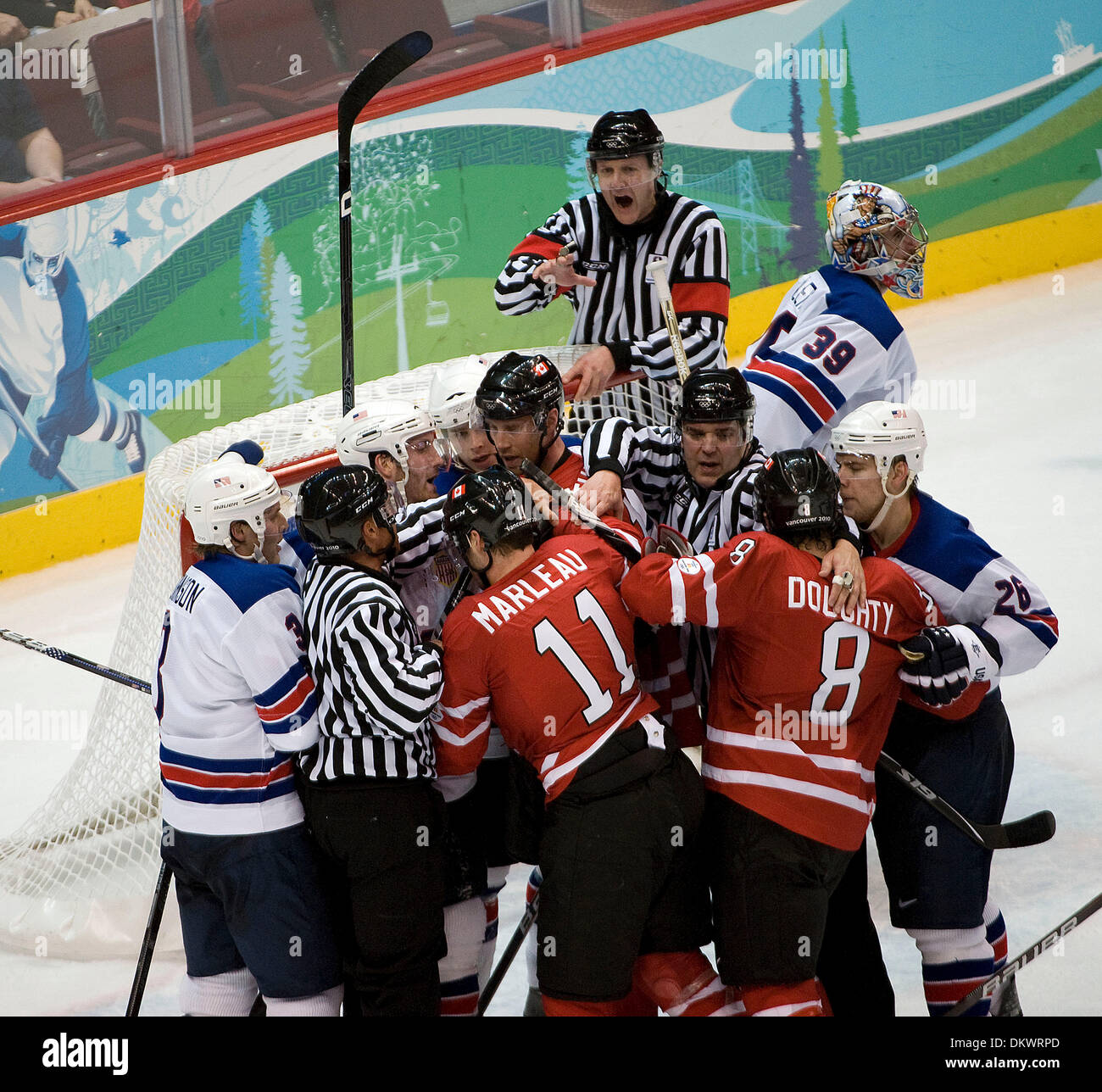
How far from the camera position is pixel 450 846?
8.52ft

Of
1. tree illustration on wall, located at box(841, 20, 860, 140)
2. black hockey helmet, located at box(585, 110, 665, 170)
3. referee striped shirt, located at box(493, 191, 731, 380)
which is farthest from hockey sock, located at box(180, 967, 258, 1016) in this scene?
tree illustration on wall, located at box(841, 20, 860, 140)

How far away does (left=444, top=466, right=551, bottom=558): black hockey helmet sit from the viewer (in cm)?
229

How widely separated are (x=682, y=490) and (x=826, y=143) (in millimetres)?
4475

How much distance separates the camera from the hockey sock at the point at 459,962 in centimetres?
262

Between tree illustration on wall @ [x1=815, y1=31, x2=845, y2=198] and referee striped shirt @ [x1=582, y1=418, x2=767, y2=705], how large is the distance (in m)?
4.26

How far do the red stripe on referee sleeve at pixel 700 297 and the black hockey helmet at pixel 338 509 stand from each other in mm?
1109

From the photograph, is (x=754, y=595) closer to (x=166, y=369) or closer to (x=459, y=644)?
(x=459, y=644)

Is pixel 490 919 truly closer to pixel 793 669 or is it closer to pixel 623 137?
pixel 793 669

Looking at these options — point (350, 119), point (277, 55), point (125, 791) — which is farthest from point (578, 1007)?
point (277, 55)

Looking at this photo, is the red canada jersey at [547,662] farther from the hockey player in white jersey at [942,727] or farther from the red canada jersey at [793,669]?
the hockey player in white jersey at [942,727]

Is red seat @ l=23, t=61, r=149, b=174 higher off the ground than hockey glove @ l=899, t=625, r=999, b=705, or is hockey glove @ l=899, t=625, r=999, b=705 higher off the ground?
red seat @ l=23, t=61, r=149, b=174

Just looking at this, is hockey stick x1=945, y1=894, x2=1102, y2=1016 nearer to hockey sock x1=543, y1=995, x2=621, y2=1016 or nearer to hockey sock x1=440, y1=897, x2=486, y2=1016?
hockey sock x1=543, y1=995, x2=621, y2=1016
